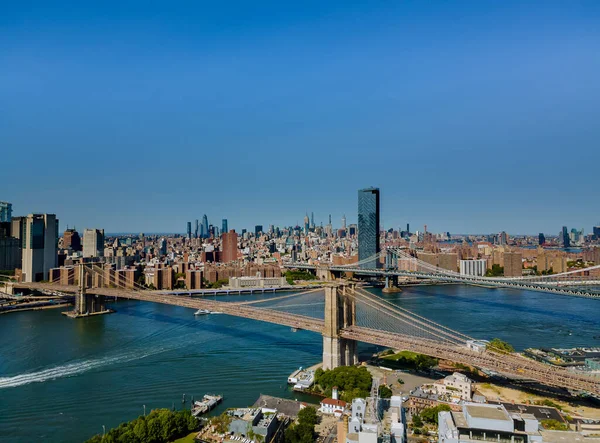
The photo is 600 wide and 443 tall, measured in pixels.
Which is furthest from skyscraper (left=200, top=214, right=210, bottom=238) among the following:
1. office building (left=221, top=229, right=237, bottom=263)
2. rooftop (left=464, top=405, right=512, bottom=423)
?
rooftop (left=464, top=405, right=512, bottom=423)

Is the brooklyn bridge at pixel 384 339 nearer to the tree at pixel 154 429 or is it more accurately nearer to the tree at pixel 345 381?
the tree at pixel 345 381

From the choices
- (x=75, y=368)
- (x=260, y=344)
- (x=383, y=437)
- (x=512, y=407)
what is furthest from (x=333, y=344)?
(x=75, y=368)

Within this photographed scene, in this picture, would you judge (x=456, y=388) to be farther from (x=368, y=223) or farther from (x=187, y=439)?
(x=368, y=223)

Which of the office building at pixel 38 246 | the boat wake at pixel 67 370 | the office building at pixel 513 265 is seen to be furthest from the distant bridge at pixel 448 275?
the office building at pixel 38 246

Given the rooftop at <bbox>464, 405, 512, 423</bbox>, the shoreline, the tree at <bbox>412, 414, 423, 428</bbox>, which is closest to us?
the rooftop at <bbox>464, 405, 512, 423</bbox>

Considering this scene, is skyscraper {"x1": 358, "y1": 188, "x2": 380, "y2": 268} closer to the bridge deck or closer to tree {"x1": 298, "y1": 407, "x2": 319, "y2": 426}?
the bridge deck

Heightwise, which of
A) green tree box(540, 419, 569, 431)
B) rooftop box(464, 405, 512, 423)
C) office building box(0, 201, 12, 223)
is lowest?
green tree box(540, 419, 569, 431)

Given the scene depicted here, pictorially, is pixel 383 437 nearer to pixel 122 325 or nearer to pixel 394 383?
pixel 394 383
